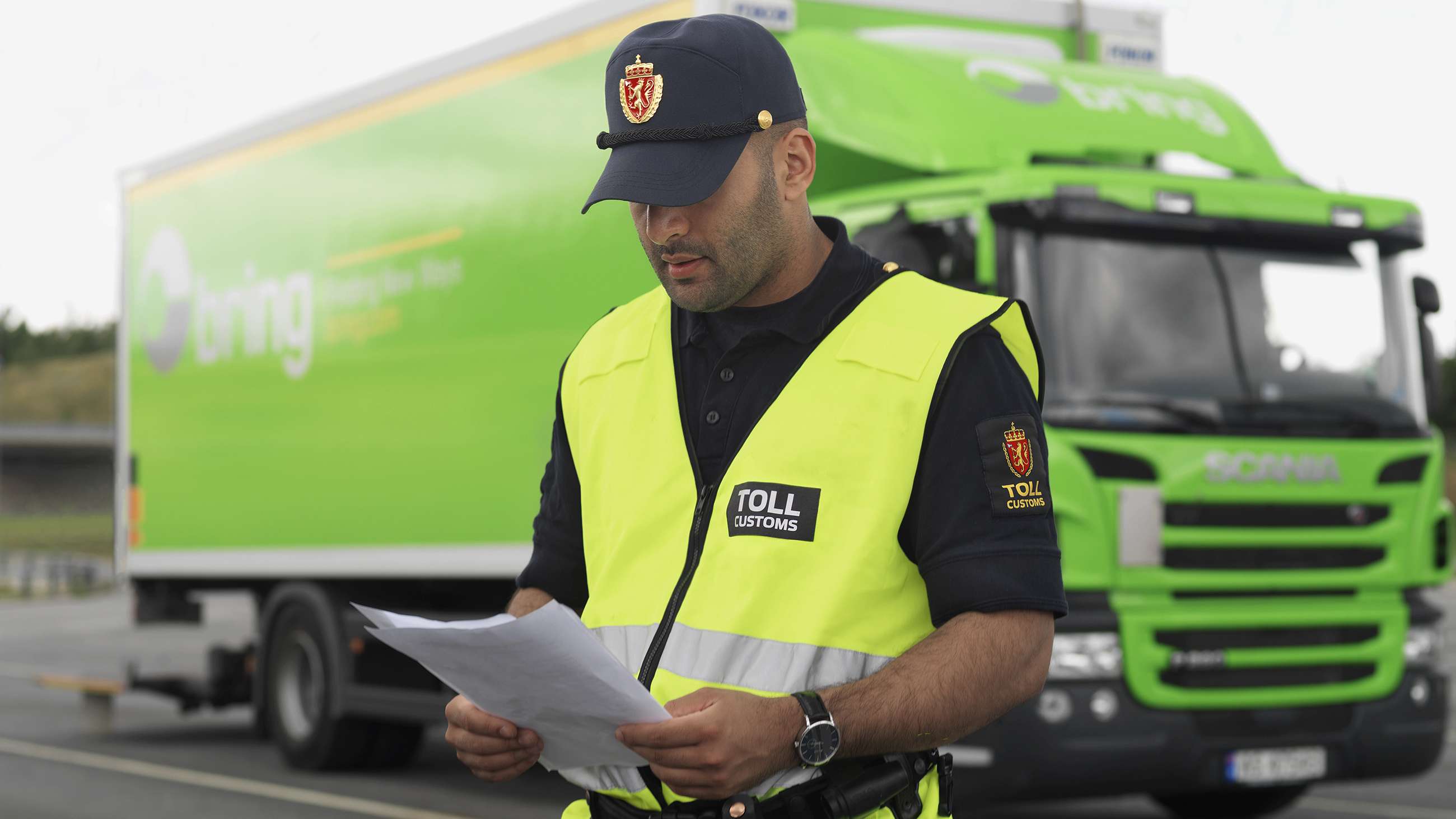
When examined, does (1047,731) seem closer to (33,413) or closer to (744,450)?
(744,450)

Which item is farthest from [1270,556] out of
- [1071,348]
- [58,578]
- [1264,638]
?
[58,578]

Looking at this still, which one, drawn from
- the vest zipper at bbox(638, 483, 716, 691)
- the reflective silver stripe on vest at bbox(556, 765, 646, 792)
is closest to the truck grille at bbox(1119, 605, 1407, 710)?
the reflective silver stripe on vest at bbox(556, 765, 646, 792)

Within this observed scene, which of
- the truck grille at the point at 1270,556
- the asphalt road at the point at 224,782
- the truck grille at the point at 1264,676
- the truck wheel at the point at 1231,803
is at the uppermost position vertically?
the truck grille at the point at 1270,556

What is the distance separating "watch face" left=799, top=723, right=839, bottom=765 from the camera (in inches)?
88.2

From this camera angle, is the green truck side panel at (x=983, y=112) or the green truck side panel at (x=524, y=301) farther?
the green truck side panel at (x=983, y=112)

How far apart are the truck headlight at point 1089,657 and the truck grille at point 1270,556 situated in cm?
36

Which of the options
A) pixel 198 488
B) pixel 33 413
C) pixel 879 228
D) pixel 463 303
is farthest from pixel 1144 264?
pixel 33 413

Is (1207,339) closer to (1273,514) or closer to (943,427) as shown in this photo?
(1273,514)

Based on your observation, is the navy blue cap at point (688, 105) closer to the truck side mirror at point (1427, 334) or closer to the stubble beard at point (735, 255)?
the stubble beard at point (735, 255)

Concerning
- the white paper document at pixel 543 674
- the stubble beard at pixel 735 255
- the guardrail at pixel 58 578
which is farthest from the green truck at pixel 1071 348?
the guardrail at pixel 58 578

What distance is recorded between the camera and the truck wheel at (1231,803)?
347 inches

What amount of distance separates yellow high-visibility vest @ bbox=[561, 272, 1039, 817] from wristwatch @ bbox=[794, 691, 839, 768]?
0.06 meters

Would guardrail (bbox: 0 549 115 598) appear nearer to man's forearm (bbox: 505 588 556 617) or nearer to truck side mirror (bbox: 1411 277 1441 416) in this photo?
truck side mirror (bbox: 1411 277 1441 416)

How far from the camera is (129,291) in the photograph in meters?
12.2
